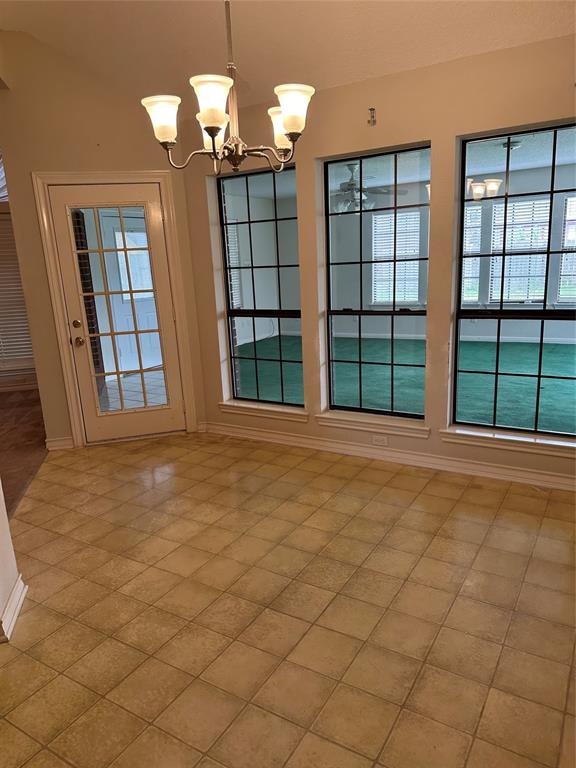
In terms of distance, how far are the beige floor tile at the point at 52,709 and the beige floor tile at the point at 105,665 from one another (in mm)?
34

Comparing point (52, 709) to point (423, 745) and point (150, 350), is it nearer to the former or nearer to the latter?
point (423, 745)

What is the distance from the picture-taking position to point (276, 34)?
319 cm

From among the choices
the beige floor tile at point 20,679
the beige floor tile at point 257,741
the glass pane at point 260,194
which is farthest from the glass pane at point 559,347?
the beige floor tile at point 20,679

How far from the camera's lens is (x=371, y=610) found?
2195mm

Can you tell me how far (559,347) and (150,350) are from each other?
6685 millimetres

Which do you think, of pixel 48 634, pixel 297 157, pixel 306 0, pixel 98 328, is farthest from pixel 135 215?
pixel 48 634

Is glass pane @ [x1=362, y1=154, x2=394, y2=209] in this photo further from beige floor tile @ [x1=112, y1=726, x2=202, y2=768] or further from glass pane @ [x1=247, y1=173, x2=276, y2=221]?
beige floor tile @ [x1=112, y1=726, x2=202, y2=768]

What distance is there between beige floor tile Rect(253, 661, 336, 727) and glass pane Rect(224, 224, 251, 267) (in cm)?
334

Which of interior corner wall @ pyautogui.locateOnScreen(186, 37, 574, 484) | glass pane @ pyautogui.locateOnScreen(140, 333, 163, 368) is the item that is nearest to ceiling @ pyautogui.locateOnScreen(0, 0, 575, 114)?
interior corner wall @ pyautogui.locateOnScreen(186, 37, 574, 484)

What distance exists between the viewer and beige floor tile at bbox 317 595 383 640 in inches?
82.0

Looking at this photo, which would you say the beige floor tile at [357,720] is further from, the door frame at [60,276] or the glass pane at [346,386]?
the door frame at [60,276]

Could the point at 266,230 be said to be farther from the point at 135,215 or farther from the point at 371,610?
the point at 371,610

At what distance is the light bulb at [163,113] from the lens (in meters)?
2.08

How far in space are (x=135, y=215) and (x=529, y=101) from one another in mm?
2976
